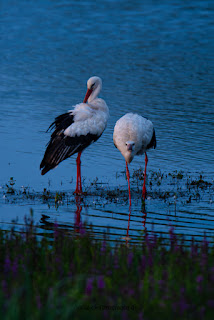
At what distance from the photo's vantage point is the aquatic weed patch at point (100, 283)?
4.05 metres

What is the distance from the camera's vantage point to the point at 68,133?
10.9 metres

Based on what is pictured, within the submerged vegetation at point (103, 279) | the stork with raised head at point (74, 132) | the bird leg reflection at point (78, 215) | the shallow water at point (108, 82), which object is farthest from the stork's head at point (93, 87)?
the submerged vegetation at point (103, 279)

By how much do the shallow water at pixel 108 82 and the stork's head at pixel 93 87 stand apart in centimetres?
124

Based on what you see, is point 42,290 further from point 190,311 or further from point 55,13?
point 55,13

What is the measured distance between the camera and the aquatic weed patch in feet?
13.3

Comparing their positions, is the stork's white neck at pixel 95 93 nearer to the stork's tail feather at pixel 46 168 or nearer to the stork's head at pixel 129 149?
the stork's tail feather at pixel 46 168

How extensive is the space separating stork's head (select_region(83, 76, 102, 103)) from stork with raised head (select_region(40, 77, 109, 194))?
787 mm

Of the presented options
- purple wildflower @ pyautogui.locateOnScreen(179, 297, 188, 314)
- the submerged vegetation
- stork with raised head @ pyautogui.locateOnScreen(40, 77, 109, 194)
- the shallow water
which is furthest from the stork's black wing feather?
purple wildflower @ pyautogui.locateOnScreen(179, 297, 188, 314)

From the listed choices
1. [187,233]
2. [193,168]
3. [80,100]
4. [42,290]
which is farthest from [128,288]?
[80,100]

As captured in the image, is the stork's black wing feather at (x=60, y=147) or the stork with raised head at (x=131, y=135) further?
the stork's black wing feather at (x=60, y=147)

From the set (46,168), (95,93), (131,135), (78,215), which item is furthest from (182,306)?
(95,93)

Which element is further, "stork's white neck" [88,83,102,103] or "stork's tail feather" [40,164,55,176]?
"stork's white neck" [88,83,102,103]

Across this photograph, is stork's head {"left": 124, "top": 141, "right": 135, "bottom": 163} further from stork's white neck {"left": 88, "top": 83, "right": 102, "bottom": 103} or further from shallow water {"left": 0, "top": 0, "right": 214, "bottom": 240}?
stork's white neck {"left": 88, "top": 83, "right": 102, "bottom": 103}

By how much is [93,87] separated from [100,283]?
8496mm
